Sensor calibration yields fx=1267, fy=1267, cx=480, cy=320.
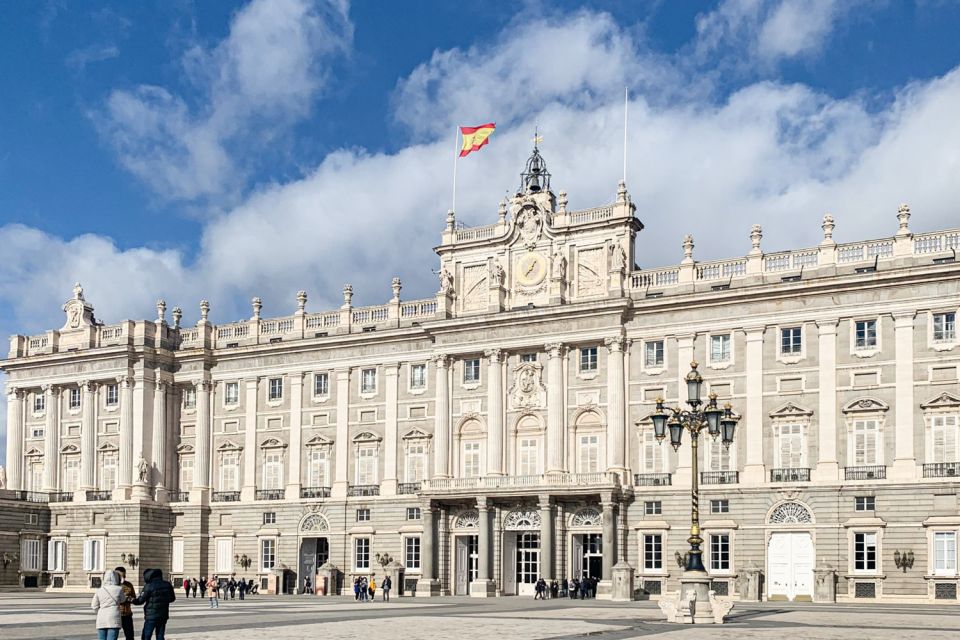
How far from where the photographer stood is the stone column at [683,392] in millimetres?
58375

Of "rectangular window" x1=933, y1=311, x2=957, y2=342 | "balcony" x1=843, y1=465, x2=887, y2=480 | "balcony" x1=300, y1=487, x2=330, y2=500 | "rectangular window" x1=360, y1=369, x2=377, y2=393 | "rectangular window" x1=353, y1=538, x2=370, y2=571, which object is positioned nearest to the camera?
"rectangular window" x1=933, y1=311, x2=957, y2=342

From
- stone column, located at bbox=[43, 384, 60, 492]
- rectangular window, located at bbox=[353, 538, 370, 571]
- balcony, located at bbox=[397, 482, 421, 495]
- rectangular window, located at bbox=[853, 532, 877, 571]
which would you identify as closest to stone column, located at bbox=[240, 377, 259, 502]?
rectangular window, located at bbox=[353, 538, 370, 571]

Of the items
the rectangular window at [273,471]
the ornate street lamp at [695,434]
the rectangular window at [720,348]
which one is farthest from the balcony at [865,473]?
the rectangular window at [273,471]

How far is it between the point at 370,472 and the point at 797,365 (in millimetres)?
23584

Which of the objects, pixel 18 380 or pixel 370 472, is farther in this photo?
pixel 18 380

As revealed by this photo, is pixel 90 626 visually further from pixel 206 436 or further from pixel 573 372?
pixel 206 436

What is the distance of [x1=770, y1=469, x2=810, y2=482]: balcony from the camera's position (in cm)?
5594

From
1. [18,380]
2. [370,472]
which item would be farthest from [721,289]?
[18,380]

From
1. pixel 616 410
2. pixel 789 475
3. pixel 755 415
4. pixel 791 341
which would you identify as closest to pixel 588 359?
pixel 616 410

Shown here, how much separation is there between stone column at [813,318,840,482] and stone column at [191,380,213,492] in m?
34.5

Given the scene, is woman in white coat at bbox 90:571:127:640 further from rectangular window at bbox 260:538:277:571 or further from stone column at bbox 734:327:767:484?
rectangular window at bbox 260:538:277:571

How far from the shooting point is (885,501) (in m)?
53.7

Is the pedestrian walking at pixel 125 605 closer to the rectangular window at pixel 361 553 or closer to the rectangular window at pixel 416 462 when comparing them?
the rectangular window at pixel 416 462

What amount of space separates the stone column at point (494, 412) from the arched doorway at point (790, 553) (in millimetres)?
13731
